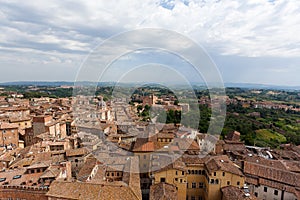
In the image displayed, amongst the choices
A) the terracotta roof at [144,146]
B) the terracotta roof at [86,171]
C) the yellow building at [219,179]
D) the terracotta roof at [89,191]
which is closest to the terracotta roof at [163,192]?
the terracotta roof at [89,191]

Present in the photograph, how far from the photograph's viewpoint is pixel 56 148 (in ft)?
57.2

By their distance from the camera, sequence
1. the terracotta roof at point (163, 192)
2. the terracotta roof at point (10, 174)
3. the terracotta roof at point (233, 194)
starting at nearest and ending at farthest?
the terracotta roof at point (163, 192) → the terracotta roof at point (233, 194) → the terracotta roof at point (10, 174)

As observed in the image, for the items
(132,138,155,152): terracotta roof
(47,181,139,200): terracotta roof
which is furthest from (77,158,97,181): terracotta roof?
(132,138,155,152): terracotta roof

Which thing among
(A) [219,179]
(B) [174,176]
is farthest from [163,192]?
(A) [219,179]

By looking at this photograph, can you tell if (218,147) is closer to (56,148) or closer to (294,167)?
(294,167)

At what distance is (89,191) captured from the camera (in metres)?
9.65

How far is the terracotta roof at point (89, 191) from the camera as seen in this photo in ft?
31.0

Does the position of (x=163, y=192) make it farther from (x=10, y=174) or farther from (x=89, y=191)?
(x=10, y=174)

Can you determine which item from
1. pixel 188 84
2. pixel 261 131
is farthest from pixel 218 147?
pixel 261 131

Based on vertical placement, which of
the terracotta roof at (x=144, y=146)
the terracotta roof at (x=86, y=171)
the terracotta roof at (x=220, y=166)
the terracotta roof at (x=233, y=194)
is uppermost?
the terracotta roof at (x=144, y=146)

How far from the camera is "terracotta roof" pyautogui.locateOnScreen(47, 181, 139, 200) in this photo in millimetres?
9453

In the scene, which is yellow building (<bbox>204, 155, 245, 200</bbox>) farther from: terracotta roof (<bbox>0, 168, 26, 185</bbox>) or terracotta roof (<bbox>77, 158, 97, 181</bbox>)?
terracotta roof (<bbox>0, 168, 26, 185</bbox>)

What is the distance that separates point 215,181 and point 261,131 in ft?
88.0

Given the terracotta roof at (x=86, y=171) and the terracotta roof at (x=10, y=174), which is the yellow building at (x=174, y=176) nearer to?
the terracotta roof at (x=86, y=171)
